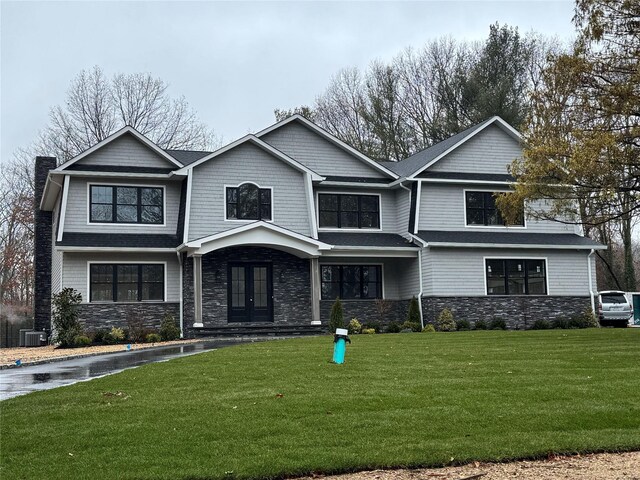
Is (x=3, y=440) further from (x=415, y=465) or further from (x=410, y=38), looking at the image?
(x=410, y=38)

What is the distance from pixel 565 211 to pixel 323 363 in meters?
9.68

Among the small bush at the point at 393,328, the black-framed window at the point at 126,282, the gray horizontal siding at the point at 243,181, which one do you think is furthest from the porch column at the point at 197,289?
the small bush at the point at 393,328

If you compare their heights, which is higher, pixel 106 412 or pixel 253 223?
pixel 253 223

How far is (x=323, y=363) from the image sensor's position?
523 inches

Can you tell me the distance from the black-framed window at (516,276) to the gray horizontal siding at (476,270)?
0.27 m

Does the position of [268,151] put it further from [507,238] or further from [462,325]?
[507,238]

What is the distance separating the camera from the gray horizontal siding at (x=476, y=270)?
28.4 metres

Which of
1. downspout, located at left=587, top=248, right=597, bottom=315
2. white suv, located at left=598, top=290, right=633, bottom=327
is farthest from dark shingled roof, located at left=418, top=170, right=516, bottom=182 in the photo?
white suv, located at left=598, top=290, right=633, bottom=327

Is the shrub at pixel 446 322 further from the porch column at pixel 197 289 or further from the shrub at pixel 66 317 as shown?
the shrub at pixel 66 317

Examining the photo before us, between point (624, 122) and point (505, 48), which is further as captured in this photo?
point (505, 48)

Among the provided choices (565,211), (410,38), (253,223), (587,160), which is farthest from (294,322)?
(410,38)

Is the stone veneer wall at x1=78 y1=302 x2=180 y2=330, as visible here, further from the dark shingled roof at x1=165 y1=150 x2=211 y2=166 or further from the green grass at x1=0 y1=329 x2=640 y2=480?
the green grass at x1=0 y1=329 x2=640 y2=480

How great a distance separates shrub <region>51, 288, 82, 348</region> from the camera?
24297mm

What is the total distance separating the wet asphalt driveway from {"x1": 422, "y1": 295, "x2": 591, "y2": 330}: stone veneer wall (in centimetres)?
1233
